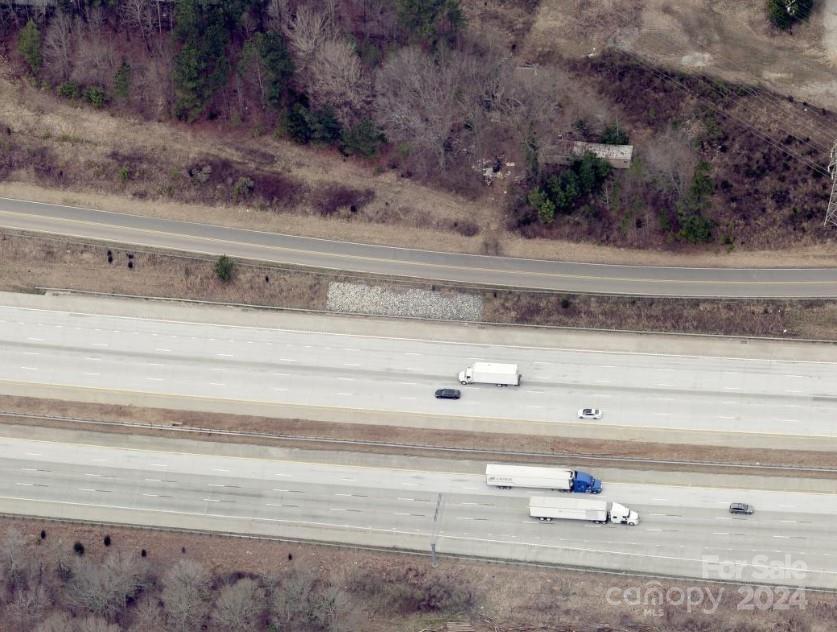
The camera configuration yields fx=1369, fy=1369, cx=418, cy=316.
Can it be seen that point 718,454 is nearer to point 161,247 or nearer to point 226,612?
point 226,612

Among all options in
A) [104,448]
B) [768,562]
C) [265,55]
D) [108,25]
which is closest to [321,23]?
[265,55]

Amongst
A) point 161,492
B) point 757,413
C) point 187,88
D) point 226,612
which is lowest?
point 226,612

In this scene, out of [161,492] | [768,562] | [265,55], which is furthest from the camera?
[265,55]

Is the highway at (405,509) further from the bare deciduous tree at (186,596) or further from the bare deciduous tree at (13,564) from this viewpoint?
the bare deciduous tree at (186,596)

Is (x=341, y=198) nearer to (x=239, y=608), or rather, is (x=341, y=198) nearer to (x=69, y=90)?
(x=69, y=90)

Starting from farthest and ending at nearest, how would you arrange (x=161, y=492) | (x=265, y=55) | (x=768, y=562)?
(x=265, y=55), (x=161, y=492), (x=768, y=562)

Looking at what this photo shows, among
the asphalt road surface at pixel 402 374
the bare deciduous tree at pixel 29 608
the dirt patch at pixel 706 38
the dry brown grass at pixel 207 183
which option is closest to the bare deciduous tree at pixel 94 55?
the dry brown grass at pixel 207 183

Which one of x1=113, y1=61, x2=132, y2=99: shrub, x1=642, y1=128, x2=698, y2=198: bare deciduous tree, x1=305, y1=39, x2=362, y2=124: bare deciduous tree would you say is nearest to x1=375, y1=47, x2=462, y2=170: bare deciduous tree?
x1=305, y1=39, x2=362, y2=124: bare deciduous tree
